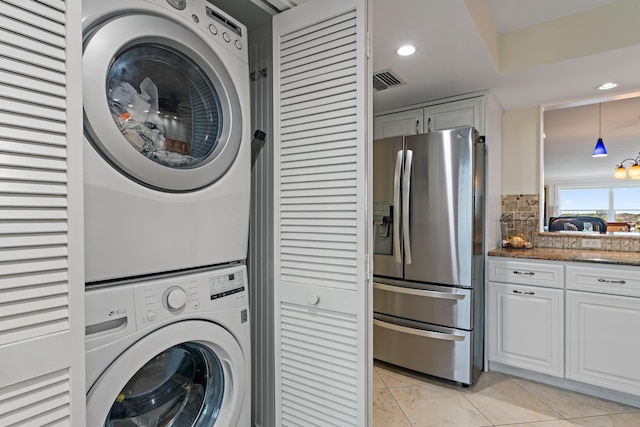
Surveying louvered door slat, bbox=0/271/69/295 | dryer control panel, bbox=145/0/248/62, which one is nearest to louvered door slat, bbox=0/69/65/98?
louvered door slat, bbox=0/271/69/295

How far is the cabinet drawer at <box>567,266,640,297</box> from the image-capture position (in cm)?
204

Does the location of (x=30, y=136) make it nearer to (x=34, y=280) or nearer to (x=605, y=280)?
(x=34, y=280)

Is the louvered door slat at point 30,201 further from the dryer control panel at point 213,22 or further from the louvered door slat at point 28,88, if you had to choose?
the dryer control panel at point 213,22

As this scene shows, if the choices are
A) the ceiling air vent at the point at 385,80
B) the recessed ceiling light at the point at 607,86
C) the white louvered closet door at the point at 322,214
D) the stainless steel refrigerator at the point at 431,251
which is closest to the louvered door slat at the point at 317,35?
the white louvered closet door at the point at 322,214

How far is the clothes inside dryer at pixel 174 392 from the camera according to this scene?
1.00 metres

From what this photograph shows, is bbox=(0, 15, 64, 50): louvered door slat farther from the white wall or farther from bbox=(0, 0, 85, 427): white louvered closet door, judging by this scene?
the white wall

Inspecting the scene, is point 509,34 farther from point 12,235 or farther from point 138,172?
point 12,235

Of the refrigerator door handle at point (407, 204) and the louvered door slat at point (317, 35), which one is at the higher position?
the louvered door slat at point (317, 35)

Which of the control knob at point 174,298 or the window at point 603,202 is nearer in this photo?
the control knob at point 174,298

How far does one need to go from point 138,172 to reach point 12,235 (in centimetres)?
34

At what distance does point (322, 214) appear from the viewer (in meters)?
1.28

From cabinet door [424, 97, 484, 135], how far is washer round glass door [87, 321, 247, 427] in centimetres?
238

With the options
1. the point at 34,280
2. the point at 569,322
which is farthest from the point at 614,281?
the point at 34,280

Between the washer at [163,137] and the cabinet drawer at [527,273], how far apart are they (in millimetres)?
2098
